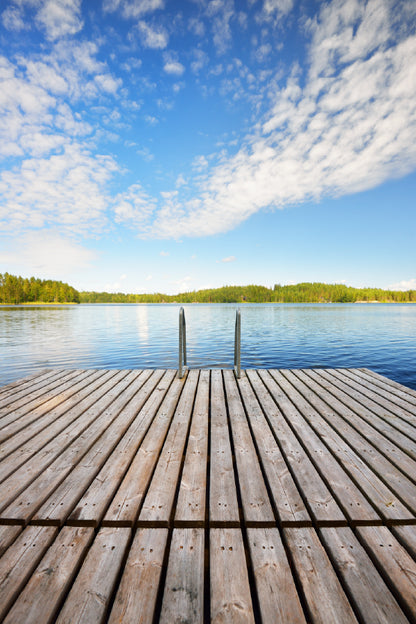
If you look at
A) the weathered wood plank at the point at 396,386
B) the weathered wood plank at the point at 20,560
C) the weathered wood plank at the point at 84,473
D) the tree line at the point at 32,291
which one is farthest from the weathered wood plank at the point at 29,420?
the tree line at the point at 32,291

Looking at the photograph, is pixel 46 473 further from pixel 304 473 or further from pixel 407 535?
pixel 407 535

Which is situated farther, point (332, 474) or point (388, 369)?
point (388, 369)

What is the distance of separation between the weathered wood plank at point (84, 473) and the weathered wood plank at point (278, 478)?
150cm

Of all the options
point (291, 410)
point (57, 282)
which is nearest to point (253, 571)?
point (291, 410)

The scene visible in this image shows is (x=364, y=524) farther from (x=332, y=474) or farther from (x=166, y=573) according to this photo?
(x=166, y=573)

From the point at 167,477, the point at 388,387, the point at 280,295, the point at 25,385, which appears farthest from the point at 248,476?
the point at 280,295

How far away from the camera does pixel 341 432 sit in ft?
10.4

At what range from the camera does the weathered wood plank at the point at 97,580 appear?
1.30 meters

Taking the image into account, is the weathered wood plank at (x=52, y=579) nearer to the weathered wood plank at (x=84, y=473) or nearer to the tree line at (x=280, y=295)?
the weathered wood plank at (x=84, y=473)

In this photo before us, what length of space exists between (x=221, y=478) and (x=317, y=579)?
0.97m

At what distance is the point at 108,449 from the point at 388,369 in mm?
11496

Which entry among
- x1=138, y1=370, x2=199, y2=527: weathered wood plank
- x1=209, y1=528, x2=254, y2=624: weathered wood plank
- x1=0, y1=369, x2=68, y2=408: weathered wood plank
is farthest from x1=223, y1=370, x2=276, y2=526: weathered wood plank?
Answer: x1=0, y1=369, x2=68, y2=408: weathered wood plank

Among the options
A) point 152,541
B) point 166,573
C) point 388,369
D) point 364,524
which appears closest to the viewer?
point 166,573

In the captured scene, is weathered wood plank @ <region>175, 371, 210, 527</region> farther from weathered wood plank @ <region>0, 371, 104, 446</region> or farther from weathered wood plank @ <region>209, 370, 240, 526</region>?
weathered wood plank @ <region>0, 371, 104, 446</region>
